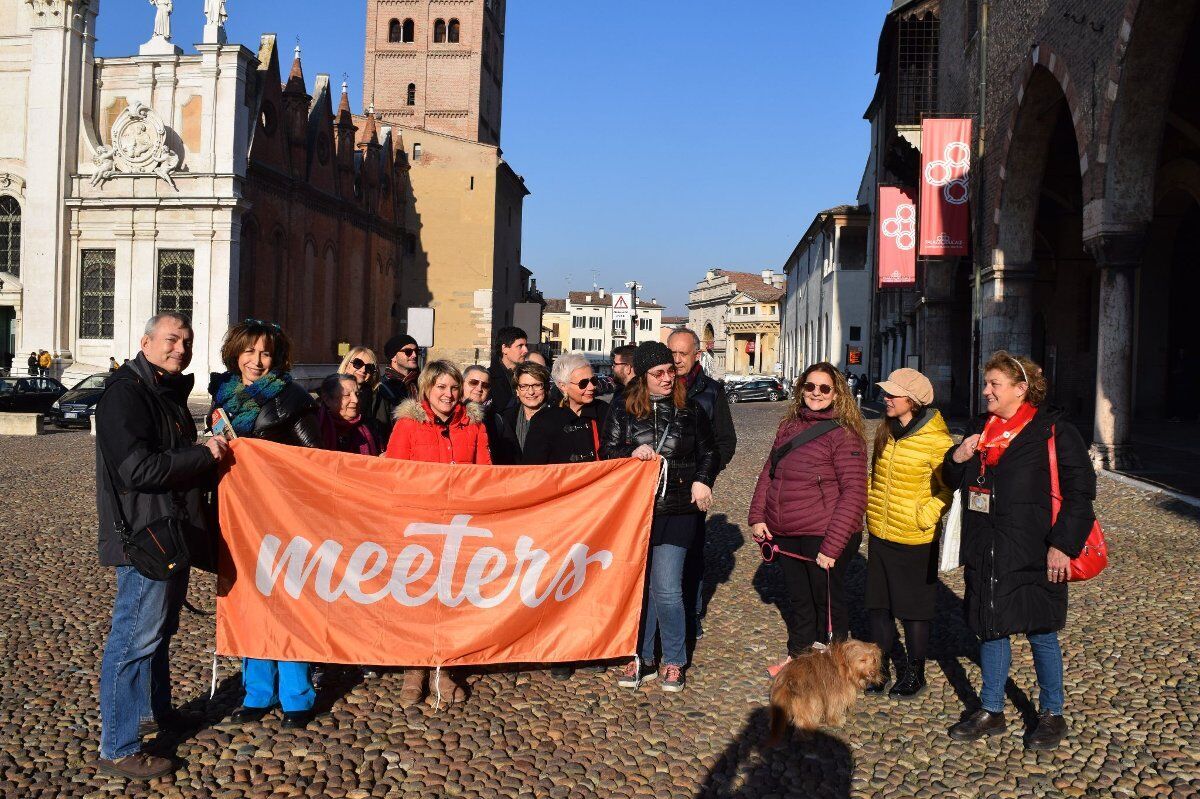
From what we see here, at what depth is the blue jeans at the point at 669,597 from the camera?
5.61 metres

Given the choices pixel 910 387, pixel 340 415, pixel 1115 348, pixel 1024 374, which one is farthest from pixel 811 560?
pixel 1115 348

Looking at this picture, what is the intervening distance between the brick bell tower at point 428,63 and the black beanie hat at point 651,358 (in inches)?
2402

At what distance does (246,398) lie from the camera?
198 inches

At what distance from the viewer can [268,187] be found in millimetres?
39750

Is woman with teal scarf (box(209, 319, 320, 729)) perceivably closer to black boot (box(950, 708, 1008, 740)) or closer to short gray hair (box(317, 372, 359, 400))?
short gray hair (box(317, 372, 359, 400))

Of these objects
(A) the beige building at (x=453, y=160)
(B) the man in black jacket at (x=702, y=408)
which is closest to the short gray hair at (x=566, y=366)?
(B) the man in black jacket at (x=702, y=408)

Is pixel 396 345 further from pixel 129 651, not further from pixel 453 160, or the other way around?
pixel 453 160

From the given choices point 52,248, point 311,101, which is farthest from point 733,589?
point 311,101

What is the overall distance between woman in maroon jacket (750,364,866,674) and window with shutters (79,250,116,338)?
120 feet

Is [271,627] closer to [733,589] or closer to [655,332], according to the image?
[733,589]

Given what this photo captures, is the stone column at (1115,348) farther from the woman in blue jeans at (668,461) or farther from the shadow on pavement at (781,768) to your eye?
the shadow on pavement at (781,768)

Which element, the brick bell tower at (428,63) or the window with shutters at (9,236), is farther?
the brick bell tower at (428,63)

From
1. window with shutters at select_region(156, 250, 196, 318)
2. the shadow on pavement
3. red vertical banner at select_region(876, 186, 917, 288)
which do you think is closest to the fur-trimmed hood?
the shadow on pavement

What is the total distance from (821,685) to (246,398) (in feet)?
10.4
